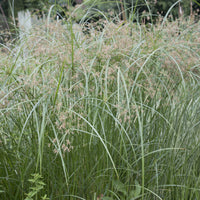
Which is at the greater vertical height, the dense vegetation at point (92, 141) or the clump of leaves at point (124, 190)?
the dense vegetation at point (92, 141)

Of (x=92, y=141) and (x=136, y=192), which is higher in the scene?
(x=92, y=141)

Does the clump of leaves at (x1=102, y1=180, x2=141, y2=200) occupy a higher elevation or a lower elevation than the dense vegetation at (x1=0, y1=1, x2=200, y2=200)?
lower

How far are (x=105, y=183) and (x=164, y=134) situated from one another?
46cm

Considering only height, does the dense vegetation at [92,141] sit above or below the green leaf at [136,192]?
above

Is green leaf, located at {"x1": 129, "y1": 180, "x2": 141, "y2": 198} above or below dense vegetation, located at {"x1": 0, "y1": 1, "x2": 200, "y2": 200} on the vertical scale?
below

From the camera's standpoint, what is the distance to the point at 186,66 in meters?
1.75

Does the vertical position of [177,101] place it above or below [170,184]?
above

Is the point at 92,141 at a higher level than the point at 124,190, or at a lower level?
higher

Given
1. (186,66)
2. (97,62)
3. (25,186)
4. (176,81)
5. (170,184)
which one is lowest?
(170,184)

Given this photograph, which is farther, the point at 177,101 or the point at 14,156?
the point at 177,101

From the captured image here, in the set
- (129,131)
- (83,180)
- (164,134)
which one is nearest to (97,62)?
(129,131)

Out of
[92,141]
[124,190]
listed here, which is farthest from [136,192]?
[92,141]

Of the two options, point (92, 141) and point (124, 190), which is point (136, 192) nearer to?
point (124, 190)

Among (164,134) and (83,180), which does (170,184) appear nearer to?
(164,134)
